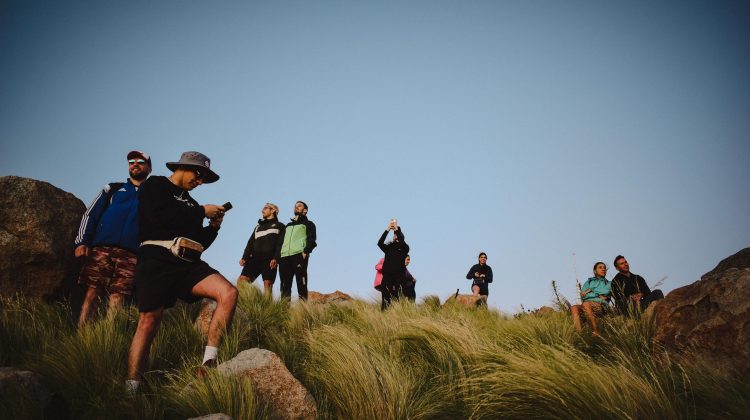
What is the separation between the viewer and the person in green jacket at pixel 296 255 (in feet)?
25.4

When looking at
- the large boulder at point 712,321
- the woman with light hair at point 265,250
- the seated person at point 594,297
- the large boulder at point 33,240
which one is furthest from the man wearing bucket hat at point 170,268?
the woman with light hair at point 265,250

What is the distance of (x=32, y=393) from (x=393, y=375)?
2.42 meters

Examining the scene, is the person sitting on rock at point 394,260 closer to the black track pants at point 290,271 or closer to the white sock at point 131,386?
the black track pants at point 290,271

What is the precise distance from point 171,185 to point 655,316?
4.73 m

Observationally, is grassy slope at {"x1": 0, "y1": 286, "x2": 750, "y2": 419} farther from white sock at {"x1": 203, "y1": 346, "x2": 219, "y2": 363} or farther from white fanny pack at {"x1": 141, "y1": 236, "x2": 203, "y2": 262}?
white fanny pack at {"x1": 141, "y1": 236, "x2": 203, "y2": 262}

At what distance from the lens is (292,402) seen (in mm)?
2725

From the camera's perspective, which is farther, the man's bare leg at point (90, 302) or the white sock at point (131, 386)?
the man's bare leg at point (90, 302)

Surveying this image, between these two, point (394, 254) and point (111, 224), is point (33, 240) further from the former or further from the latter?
point (394, 254)

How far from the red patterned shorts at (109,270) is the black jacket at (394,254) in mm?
5398

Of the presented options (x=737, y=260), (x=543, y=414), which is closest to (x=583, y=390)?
(x=543, y=414)

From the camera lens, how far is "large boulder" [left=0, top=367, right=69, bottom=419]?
2.40m

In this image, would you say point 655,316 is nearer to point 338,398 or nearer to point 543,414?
point 543,414

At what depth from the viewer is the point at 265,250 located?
8062mm

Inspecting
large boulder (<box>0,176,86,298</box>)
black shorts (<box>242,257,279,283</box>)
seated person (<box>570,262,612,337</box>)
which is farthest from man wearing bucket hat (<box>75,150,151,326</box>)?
seated person (<box>570,262,612,337</box>)
